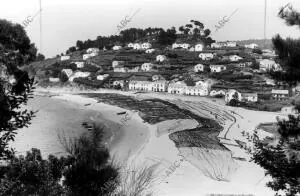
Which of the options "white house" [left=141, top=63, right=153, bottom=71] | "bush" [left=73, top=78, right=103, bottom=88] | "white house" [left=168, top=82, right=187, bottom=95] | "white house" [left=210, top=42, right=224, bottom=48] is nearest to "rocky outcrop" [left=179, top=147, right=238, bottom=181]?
"white house" [left=168, top=82, right=187, bottom=95]

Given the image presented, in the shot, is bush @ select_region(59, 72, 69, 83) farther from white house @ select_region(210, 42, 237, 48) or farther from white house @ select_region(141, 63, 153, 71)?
white house @ select_region(210, 42, 237, 48)

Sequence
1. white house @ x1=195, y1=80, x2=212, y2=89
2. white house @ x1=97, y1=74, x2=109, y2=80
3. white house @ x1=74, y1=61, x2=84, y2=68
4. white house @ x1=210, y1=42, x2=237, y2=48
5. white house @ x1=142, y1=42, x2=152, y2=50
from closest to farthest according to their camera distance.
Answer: white house @ x1=195, y1=80, x2=212, y2=89
white house @ x1=97, y1=74, x2=109, y2=80
white house @ x1=74, y1=61, x2=84, y2=68
white house @ x1=210, y1=42, x2=237, y2=48
white house @ x1=142, y1=42, x2=152, y2=50

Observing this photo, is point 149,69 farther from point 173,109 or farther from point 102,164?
point 102,164

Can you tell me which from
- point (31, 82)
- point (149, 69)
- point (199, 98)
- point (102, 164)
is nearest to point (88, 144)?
point (102, 164)

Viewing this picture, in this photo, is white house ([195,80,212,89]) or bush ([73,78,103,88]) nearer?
white house ([195,80,212,89])

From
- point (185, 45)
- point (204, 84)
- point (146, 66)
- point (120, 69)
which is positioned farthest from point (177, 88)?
point (185, 45)

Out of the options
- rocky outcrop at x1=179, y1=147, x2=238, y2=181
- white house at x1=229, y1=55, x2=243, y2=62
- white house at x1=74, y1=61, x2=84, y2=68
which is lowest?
rocky outcrop at x1=179, y1=147, x2=238, y2=181

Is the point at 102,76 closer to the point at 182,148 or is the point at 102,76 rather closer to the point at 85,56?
the point at 85,56

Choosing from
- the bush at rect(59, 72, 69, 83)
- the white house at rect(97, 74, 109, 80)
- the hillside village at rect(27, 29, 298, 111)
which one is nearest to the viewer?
the hillside village at rect(27, 29, 298, 111)
